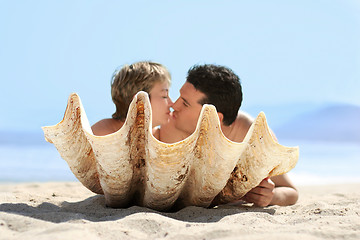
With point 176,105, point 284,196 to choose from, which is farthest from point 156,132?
point 284,196

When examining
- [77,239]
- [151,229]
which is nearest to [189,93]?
[151,229]

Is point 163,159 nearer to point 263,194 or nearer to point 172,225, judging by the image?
point 172,225

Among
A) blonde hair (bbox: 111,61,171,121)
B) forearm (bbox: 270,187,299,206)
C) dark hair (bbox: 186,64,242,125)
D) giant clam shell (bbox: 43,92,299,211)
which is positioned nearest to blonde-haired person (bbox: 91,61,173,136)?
blonde hair (bbox: 111,61,171,121)

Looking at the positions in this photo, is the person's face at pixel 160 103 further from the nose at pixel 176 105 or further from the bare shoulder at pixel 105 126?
the bare shoulder at pixel 105 126

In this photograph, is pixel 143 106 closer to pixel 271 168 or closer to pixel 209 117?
pixel 209 117

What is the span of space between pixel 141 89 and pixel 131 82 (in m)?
0.14

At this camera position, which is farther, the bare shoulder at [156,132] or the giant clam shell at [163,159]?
the bare shoulder at [156,132]

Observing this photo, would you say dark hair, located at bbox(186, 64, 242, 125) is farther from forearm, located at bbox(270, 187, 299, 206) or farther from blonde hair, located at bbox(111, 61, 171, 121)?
forearm, located at bbox(270, 187, 299, 206)

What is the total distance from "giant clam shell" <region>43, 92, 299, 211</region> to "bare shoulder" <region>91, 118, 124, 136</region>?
76 centimetres

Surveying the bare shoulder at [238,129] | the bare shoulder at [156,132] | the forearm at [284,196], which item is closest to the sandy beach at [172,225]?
the forearm at [284,196]

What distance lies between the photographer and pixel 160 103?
378cm

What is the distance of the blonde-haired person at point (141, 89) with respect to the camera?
147 inches

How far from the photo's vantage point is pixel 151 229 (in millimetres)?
2004

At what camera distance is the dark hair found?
3.57 m
